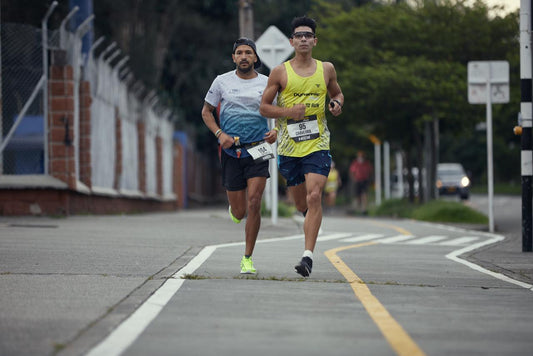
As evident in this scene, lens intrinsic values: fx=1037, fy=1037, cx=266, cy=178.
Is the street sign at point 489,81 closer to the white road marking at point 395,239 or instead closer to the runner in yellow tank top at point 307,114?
the white road marking at point 395,239

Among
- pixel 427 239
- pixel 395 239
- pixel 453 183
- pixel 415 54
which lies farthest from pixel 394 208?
pixel 453 183

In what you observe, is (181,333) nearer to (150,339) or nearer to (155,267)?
(150,339)

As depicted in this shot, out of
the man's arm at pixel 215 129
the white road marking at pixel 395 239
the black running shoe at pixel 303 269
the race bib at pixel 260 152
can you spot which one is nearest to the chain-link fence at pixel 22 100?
the white road marking at pixel 395 239

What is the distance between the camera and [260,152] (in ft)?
29.0

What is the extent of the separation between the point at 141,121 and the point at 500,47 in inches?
399

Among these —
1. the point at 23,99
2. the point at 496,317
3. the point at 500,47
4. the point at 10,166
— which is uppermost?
the point at 500,47

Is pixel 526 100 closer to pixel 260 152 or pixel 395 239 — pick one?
pixel 395 239

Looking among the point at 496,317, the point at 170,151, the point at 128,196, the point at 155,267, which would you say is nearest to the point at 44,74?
the point at 128,196

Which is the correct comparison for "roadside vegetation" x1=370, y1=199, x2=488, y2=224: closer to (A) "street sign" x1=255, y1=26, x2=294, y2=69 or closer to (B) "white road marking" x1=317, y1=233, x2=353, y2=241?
(B) "white road marking" x1=317, y1=233, x2=353, y2=241

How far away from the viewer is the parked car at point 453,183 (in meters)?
46.1

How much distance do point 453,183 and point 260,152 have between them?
39.6 metres

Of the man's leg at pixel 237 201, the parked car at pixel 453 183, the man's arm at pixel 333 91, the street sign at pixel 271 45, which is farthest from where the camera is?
the parked car at pixel 453 183

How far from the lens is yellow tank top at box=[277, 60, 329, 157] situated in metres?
8.93

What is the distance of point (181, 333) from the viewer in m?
5.79
